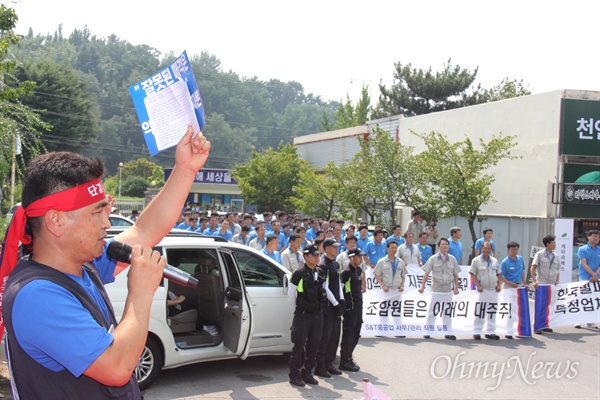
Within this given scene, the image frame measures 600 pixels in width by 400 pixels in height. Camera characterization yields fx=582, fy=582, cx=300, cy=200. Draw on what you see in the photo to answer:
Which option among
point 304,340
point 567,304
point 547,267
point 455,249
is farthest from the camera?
point 455,249

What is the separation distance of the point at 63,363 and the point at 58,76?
49.2 meters

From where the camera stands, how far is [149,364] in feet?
22.7

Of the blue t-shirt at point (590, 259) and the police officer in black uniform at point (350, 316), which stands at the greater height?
the blue t-shirt at point (590, 259)

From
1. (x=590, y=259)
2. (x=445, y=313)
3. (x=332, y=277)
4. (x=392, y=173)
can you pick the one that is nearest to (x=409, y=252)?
(x=445, y=313)

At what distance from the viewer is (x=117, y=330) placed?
189cm

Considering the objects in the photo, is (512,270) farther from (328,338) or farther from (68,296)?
(68,296)

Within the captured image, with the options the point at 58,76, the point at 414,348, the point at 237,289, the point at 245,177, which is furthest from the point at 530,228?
the point at 58,76

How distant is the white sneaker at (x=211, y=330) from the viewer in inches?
305

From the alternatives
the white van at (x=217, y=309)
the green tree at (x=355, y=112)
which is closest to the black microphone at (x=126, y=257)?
the white van at (x=217, y=309)

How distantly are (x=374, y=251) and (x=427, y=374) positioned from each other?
16.9 feet

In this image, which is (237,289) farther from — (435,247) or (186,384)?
(435,247)

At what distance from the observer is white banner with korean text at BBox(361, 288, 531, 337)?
34.8 feet

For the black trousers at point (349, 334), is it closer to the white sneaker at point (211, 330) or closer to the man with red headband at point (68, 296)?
the white sneaker at point (211, 330)

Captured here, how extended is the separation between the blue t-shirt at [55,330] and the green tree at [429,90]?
4527cm
